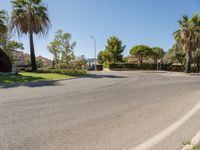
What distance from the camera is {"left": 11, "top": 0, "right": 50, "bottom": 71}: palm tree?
34.2 meters

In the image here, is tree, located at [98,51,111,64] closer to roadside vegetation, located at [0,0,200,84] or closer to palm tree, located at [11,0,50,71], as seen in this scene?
roadside vegetation, located at [0,0,200,84]

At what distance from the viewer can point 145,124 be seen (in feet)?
23.7

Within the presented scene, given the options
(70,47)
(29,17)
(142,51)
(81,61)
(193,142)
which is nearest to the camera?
(193,142)

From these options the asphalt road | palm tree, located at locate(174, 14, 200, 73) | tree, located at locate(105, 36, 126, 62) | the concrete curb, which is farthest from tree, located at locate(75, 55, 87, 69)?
the concrete curb

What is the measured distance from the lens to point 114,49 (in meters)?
Answer: 74.3

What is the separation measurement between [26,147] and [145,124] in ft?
10.9

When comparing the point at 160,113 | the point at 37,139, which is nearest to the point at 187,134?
the point at 160,113

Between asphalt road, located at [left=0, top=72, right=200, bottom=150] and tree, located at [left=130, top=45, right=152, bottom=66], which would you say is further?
tree, located at [left=130, top=45, right=152, bottom=66]

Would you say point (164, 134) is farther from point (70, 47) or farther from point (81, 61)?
point (81, 61)

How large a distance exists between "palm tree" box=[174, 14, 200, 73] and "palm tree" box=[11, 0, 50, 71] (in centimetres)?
2130

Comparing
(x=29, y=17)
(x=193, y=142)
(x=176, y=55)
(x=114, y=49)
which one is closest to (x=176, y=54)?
(x=176, y=55)

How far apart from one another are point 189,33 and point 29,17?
2417 cm

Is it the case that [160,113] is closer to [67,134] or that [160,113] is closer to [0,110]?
[67,134]

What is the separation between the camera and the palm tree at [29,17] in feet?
112
